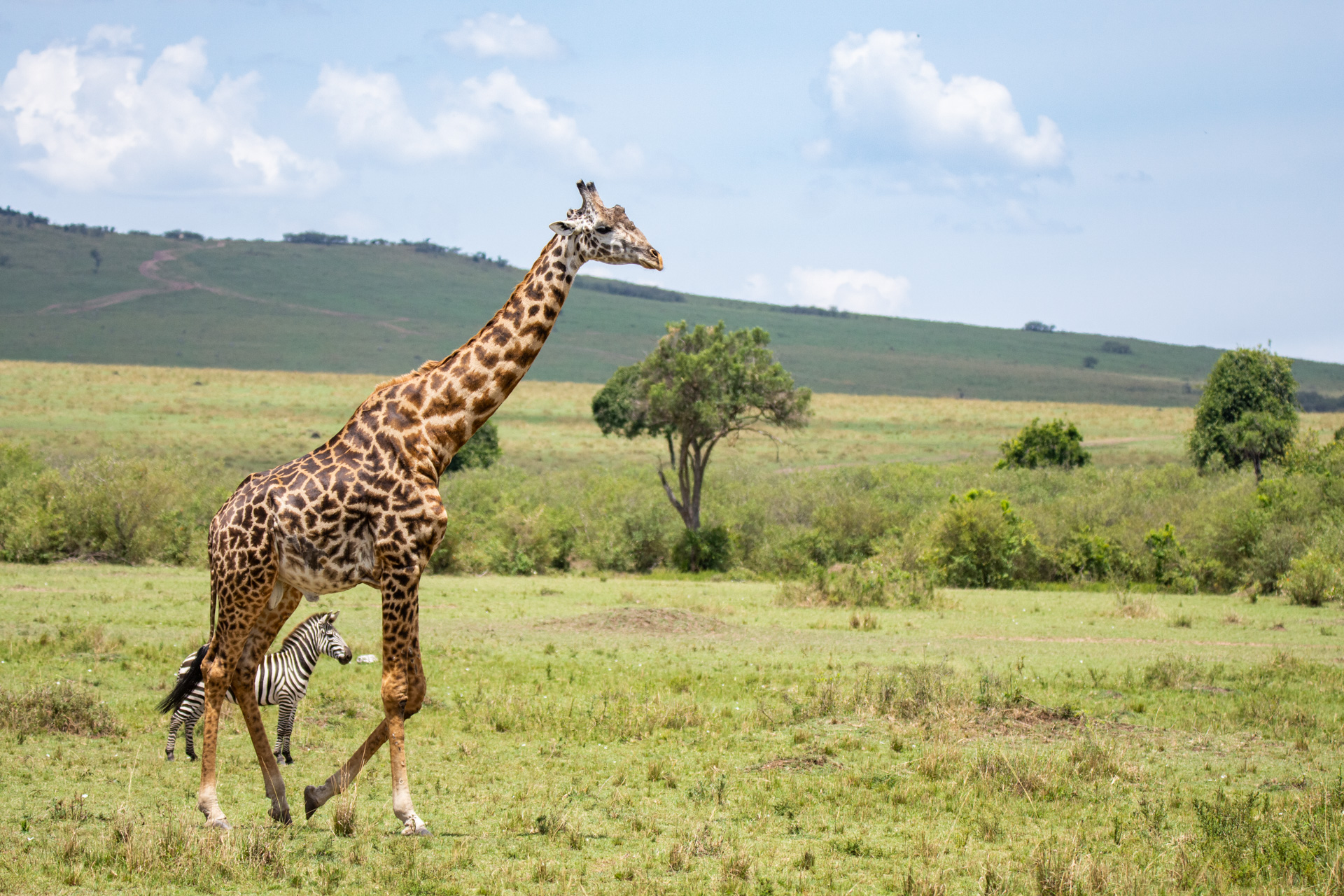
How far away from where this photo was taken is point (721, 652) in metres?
18.1

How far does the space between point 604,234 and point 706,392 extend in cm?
3045

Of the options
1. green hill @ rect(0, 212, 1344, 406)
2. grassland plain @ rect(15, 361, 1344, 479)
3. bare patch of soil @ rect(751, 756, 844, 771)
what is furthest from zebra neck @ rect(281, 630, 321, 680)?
green hill @ rect(0, 212, 1344, 406)

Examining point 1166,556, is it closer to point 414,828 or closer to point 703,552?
point 703,552

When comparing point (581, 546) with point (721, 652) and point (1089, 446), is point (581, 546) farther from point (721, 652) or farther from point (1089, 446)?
point (1089, 446)

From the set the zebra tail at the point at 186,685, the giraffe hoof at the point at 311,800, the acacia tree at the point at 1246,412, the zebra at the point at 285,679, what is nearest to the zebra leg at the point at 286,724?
the zebra at the point at 285,679

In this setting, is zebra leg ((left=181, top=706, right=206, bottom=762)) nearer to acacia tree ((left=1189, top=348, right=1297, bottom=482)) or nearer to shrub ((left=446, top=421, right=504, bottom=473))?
shrub ((left=446, top=421, right=504, bottom=473))

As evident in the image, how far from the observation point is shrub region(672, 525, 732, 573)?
36.4 metres

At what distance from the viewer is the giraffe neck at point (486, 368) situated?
7812 millimetres

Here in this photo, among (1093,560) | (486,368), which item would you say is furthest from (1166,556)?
(486,368)

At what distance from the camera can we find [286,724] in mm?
10891

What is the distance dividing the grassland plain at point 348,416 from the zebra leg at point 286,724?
32.4 metres

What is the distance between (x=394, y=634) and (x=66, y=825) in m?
2.58

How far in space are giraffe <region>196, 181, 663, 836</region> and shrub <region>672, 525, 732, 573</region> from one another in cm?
2843

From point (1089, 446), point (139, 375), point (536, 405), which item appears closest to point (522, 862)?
point (1089, 446)
